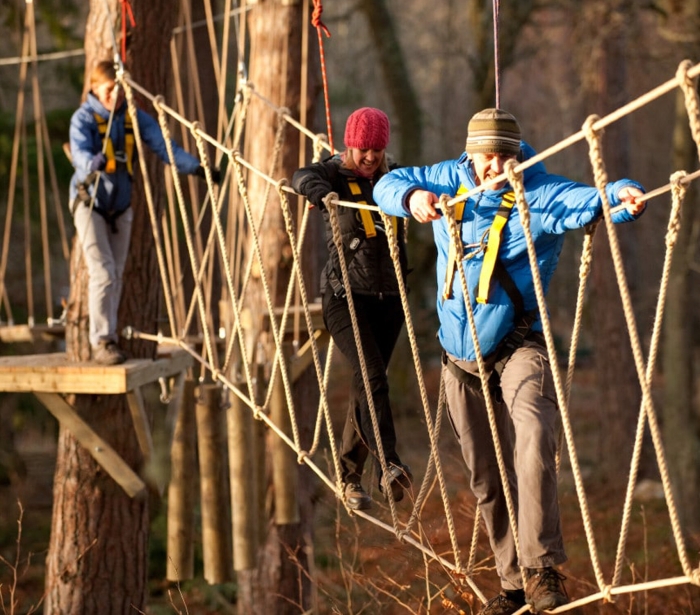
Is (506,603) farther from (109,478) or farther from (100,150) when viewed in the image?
(109,478)

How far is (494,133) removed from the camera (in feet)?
8.73

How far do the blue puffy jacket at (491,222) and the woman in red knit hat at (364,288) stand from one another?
43cm

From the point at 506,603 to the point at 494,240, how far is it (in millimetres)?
871

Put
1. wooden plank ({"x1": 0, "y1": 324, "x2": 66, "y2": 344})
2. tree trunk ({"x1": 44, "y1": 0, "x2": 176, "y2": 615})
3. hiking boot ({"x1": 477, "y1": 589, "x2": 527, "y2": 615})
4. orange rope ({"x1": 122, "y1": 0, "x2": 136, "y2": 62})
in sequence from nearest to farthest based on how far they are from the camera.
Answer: hiking boot ({"x1": 477, "y1": 589, "x2": 527, "y2": 615}) < orange rope ({"x1": 122, "y1": 0, "x2": 136, "y2": 62}) < tree trunk ({"x1": 44, "y1": 0, "x2": 176, "y2": 615}) < wooden plank ({"x1": 0, "y1": 324, "x2": 66, "y2": 344})

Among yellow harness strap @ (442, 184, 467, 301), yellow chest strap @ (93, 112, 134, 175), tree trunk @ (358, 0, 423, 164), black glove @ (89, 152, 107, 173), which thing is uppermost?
tree trunk @ (358, 0, 423, 164)

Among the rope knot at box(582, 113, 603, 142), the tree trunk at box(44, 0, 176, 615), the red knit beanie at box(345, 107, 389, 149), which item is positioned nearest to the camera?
the rope knot at box(582, 113, 603, 142)

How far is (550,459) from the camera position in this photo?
8.82ft

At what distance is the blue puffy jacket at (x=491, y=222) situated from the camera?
2.65 metres

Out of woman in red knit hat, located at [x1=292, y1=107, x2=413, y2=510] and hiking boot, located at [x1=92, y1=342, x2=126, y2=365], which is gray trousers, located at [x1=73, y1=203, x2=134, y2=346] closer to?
hiking boot, located at [x1=92, y1=342, x2=126, y2=365]

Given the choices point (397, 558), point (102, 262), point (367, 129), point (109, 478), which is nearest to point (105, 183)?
point (102, 262)

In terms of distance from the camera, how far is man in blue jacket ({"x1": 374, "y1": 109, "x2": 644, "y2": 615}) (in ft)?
8.75

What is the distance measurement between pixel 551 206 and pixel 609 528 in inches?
234

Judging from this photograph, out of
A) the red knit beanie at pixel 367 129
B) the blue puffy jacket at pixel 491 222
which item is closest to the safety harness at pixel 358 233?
the red knit beanie at pixel 367 129

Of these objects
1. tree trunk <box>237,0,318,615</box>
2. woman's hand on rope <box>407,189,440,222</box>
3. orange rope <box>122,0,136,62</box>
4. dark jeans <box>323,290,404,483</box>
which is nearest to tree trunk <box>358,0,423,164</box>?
tree trunk <box>237,0,318,615</box>
